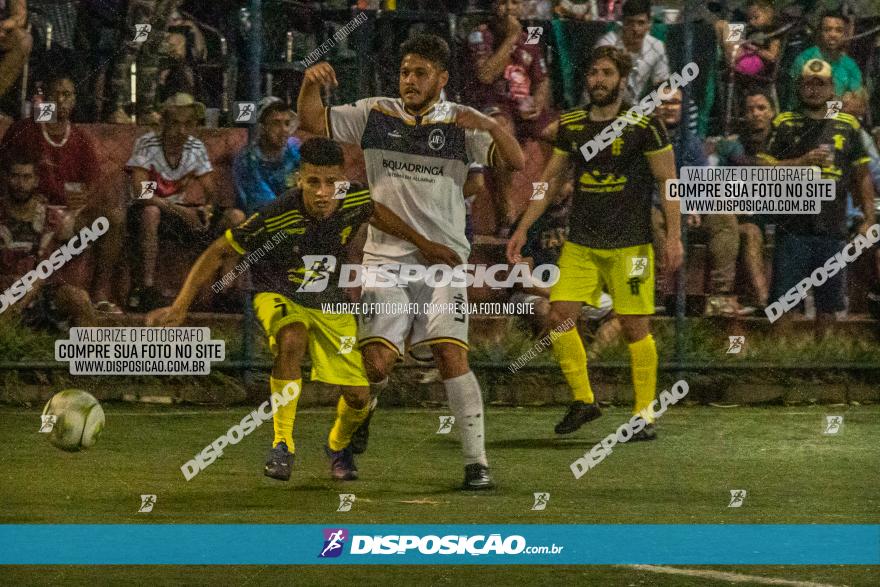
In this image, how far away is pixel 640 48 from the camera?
1012 cm

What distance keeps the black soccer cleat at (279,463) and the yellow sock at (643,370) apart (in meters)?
2.19

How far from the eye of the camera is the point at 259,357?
9961 millimetres

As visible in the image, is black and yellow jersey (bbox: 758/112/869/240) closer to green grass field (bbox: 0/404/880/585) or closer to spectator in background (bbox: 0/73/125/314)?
green grass field (bbox: 0/404/880/585)

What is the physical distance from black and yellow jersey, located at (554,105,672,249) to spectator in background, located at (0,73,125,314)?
2525 mm

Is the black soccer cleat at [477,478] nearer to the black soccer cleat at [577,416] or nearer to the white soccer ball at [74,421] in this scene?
the black soccer cleat at [577,416]

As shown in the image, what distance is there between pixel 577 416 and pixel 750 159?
6.59ft

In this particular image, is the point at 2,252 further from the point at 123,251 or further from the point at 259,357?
the point at 259,357

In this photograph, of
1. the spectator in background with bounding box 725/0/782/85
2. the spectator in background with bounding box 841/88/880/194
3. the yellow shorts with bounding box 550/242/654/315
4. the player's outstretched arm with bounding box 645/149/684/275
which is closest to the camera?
the player's outstretched arm with bounding box 645/149/684/275

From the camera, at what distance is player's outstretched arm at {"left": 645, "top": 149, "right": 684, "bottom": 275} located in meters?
9.01

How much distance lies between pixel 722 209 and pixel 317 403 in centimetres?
252

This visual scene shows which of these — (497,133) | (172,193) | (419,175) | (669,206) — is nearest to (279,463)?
(419,175)

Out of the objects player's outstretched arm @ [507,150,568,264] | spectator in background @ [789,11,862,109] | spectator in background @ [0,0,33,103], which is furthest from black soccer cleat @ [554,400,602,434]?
spectator in background @ [0,0,33,103]

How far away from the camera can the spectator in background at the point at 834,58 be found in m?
10.5

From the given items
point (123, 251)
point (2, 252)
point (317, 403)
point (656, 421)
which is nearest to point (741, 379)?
point (656, 421)
